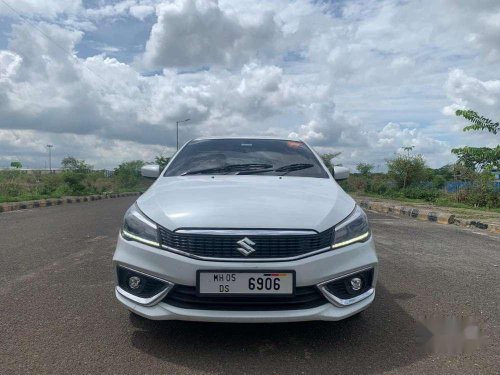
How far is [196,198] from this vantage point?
285cm

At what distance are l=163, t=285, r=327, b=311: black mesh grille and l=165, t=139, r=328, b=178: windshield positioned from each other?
4.73 feet

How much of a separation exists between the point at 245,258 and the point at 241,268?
0.22 ft

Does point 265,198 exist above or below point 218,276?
above

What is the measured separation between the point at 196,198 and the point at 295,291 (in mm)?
906

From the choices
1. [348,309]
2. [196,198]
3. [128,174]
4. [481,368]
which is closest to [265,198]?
[196,198]

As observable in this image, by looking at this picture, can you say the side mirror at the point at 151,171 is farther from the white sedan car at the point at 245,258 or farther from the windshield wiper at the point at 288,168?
the white sedan car at the point at 245,258

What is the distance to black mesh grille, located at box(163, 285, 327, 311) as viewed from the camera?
245 centimetres

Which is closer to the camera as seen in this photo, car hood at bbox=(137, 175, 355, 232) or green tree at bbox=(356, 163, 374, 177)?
car hood at bbox=(137, 175, 355, 232)

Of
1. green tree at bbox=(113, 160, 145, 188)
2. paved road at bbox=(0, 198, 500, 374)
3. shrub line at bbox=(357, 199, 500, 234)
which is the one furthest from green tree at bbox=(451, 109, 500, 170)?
green tree at bbox=(113, 160, 145, 188)

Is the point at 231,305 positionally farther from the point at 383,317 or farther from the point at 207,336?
the point at 383,317

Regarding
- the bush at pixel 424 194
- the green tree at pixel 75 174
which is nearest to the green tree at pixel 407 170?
the bush at pixel 424 194

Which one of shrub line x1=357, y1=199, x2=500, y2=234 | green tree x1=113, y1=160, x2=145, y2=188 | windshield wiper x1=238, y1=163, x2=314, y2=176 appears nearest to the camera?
windshield wiper x1=238, y1=163, x2=314, y2=176

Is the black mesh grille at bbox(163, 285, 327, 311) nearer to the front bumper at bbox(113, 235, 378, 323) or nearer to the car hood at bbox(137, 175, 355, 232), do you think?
the front bumper at bbox(113, 235, 378, 323)

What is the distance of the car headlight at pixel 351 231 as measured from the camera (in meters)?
2.63
